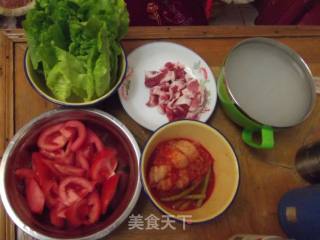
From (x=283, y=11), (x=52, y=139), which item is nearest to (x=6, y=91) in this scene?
(x=52, y=139)

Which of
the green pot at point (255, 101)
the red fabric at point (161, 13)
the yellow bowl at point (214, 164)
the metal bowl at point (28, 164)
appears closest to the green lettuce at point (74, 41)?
the metal bowl at point (28, 164)

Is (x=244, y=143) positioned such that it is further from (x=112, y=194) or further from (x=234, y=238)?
(x=112, y=194)

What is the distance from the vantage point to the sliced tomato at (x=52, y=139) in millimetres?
736

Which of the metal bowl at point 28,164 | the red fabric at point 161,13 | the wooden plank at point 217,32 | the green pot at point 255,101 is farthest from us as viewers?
the red fabric at point 161,13

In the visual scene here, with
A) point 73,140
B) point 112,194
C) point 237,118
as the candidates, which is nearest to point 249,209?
point 237,118

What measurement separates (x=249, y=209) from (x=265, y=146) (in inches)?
5.8

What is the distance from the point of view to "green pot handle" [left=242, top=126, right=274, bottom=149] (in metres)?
0.77

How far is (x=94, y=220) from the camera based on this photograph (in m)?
0.69

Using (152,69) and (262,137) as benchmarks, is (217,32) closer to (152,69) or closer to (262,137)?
(152,69)

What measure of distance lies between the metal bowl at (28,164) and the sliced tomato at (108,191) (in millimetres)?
20

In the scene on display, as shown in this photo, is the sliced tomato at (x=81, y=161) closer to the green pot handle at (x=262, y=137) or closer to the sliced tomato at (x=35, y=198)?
the sliced tomato at (x=35, y=198)

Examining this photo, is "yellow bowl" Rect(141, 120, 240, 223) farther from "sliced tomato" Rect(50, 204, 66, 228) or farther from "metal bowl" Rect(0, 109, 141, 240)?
"sliced tomato" Rect(50, 204, 66, 228)

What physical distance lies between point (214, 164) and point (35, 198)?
1.21ft

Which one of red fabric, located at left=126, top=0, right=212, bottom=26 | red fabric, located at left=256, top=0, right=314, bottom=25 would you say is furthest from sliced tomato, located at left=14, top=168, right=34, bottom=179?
red fabric, located at left=256, top=0, right=314, bottom=25
